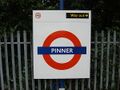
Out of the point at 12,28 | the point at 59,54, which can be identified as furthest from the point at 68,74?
the point at 12,28

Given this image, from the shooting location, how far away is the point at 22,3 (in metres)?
10.1

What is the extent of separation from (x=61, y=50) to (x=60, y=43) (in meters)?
0.14

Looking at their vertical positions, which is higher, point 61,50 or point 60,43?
point 60,43

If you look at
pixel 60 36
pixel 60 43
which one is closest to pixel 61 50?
pixel 60 43

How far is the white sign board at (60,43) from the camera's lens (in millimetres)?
8383

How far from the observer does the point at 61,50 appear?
8469 mm

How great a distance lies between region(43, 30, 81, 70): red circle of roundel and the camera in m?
8.42

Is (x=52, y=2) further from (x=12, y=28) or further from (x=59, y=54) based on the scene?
(x=59, y=54)

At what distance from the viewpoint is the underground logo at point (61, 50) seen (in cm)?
843

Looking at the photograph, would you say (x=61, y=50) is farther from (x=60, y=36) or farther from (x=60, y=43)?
(x=60, y=36)

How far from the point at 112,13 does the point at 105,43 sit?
1.44 meters

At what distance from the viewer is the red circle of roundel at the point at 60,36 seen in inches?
332

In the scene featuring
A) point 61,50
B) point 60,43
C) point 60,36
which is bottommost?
point 61,50

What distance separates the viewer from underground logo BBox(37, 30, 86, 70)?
843 centimetres
